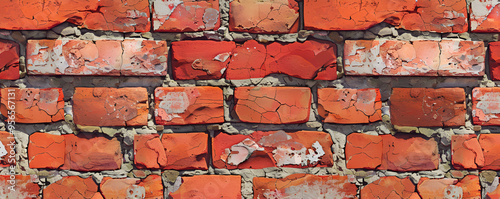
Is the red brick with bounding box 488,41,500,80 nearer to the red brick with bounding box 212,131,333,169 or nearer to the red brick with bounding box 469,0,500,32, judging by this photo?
the red brick with bounding box 469,0,500,32

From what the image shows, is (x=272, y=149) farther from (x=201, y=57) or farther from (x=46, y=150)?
(x=46, y=150)

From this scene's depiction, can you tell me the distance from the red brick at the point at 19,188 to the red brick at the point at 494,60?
1218mm

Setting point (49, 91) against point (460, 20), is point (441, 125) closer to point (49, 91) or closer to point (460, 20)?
point (460, 20)

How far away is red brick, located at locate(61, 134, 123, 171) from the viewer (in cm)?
78

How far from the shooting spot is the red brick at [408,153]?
79 centimetres

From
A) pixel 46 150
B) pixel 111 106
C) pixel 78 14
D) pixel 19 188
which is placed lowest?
pixel 19 188

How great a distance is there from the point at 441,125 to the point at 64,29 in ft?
3.25

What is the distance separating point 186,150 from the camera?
2.56 ft

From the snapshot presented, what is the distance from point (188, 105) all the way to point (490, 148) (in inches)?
31.0

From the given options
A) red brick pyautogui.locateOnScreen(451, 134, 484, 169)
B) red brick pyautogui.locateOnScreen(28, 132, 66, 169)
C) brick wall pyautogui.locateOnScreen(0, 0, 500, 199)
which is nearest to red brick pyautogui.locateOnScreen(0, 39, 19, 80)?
brick wall pyautogui.locateOnScreen(0, 0, 500, 199)

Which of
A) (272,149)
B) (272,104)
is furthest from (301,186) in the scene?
(272,104)

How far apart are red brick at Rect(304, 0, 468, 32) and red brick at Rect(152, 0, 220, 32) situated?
0.24 meters

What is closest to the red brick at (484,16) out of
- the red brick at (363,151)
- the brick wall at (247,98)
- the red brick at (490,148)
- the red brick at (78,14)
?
the brick wall at (247,98)

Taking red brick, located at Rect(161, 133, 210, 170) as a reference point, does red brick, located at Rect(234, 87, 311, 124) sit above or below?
above
